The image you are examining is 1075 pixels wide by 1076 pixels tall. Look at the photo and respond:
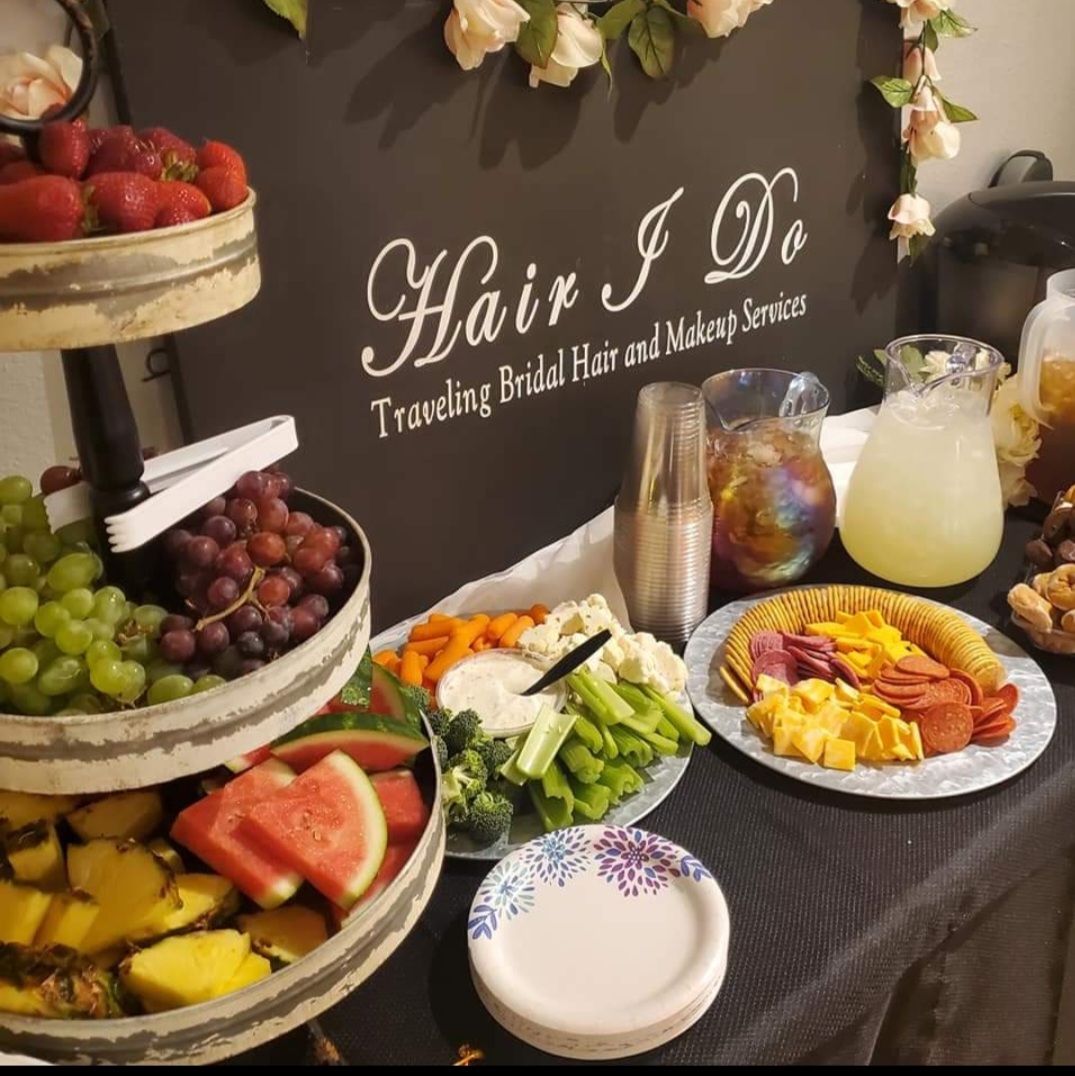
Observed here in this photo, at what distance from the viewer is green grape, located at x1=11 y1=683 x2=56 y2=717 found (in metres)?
0.54

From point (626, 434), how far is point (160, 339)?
53cm

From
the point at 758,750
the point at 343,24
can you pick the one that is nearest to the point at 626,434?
the point at 758,750

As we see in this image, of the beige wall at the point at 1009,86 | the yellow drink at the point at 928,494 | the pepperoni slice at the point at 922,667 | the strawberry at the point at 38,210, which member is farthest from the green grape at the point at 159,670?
the beige wall at the point at 1009,86

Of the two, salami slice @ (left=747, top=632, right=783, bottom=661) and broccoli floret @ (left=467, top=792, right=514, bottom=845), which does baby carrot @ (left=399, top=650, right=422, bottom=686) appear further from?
salami slice @ (left=747, top=632, right=783, bottom=661)

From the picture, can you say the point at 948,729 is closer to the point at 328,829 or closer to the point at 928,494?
the point at 928,494

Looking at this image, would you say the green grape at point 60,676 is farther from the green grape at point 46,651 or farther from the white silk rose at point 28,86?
the white silk rose at point 28,86

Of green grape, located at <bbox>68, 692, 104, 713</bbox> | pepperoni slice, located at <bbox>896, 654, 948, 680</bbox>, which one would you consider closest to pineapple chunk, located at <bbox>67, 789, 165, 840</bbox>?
green grape, located at <bbox>68, 692, 104, 713</bbox>

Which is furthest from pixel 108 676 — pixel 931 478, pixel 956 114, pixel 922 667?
pixel 956 114

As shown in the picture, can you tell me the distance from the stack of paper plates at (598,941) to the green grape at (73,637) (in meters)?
0.33

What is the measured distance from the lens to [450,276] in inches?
37.6

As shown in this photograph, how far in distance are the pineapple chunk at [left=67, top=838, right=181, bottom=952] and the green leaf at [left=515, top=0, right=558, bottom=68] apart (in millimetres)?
709

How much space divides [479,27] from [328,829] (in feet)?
2.08

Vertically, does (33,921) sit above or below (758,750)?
above

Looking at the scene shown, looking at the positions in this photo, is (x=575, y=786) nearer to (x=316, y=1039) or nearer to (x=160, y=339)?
(x=316, y=1039)
